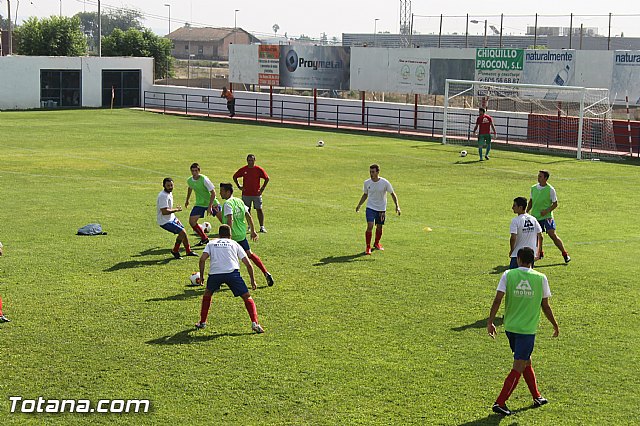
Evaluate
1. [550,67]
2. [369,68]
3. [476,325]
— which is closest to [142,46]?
[369,68]

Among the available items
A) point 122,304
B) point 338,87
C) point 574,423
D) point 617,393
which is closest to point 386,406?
point 574,423

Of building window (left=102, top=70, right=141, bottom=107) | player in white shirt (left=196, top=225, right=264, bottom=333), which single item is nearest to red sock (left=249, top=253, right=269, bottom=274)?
player in white shirt (left=196, top=225, right=264, bottom=333)

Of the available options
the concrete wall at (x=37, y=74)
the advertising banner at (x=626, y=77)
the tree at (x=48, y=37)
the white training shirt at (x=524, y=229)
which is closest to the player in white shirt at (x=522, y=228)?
the white training shirt at (x=524, y=229)

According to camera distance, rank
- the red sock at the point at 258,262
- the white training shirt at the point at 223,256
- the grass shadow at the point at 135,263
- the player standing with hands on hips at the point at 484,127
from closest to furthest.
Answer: the white training shirt at the point at 223,256 → the red sock at the point at 258,262 → the grass shadow at the point at 135,263 → the player standing with hands on hips at the point at 484,127

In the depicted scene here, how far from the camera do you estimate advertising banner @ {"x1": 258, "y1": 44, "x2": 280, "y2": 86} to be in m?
59.5

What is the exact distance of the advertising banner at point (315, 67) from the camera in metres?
57.2

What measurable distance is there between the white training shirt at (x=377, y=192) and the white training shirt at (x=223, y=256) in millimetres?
6427

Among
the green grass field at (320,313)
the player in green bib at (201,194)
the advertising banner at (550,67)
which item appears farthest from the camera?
the advertising banner at (550,67)

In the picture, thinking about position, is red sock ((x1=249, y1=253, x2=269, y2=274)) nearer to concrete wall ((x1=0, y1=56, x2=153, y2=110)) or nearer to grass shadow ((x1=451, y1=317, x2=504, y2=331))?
grass shadow ((x1=451, y1=317, x2=504, y2=331))

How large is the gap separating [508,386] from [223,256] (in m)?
4.65

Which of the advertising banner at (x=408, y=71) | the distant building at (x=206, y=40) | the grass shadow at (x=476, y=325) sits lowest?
the grass shadow at (x=476, y=325)

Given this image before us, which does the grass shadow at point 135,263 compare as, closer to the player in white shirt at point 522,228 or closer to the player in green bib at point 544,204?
the player in white shirt at point 522,228

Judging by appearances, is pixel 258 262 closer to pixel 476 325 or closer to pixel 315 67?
pixel 476 325

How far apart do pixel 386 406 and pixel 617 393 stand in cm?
285
